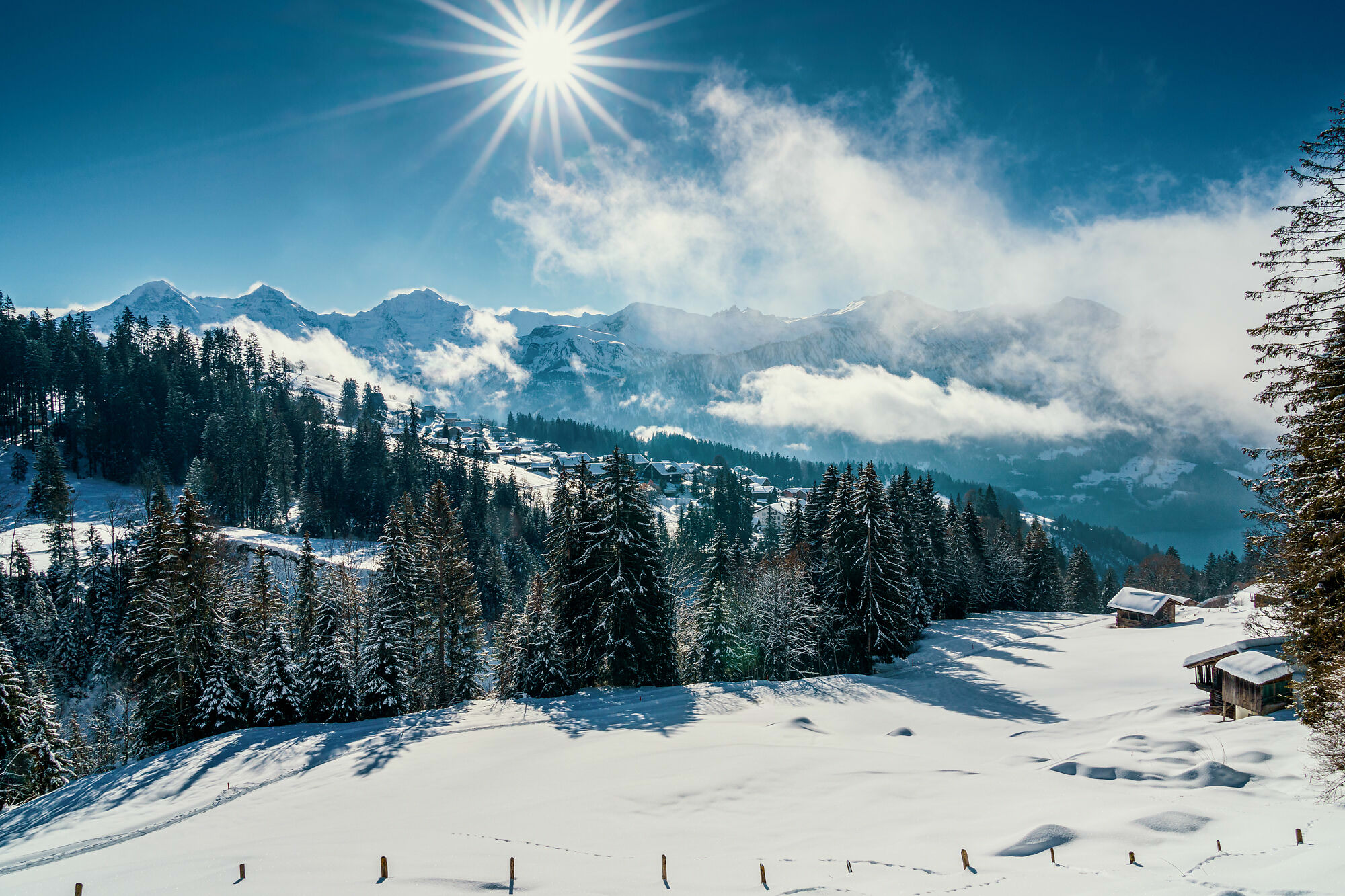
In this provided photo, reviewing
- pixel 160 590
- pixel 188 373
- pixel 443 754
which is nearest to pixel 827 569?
pixel 443 754

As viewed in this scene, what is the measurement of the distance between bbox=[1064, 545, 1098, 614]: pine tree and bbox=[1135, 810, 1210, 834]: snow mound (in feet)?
278

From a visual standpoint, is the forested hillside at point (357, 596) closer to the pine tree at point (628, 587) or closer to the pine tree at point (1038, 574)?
the pine tree at point (628, 587)

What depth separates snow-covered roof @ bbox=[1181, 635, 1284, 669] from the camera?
89.7 ft

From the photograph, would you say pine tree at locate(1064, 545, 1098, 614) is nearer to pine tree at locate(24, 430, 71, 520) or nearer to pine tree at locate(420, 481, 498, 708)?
pine tree at locate(420, 481, 498, 708)

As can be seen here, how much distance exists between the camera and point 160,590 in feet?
96.5

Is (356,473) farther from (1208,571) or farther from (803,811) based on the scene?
(1208,571)

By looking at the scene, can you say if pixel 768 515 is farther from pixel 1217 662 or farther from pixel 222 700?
pixel 222 700

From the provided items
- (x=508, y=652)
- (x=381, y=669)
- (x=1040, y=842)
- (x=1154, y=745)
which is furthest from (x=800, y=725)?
(x=381, y=669)

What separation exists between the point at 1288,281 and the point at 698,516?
405ft

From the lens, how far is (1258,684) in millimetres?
23828

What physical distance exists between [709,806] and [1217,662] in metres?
25.3

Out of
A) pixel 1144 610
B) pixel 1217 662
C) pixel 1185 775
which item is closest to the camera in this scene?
pixel 1185 775

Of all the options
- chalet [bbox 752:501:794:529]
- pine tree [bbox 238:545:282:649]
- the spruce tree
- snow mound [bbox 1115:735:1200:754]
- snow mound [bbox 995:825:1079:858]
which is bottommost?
the spruce tree

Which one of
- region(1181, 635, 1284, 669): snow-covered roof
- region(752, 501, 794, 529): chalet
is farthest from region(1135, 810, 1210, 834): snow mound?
region(752, 501, 794, 529): chalet
